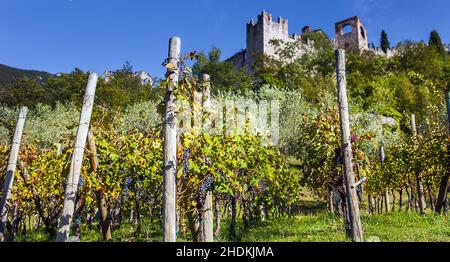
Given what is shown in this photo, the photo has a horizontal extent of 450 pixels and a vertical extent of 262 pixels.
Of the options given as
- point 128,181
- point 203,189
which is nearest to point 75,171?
point 203,189

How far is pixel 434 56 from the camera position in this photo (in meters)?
56.8

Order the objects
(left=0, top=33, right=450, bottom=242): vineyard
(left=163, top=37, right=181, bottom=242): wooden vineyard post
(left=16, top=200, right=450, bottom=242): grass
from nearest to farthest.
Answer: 1. (left=163, top=37, right=181, bottom=242): wooden vineyard post
2. (left=0, top=33, right=450, bottom=242): vineyard
3. (left=16, top=200, right=450, bottom=242): grass

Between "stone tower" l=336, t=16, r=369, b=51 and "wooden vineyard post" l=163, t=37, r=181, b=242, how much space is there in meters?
76.6

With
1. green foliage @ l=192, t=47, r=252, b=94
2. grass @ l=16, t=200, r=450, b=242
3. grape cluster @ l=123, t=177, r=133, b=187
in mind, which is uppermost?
green foliage @ l=192, t=47, r=252, b=94

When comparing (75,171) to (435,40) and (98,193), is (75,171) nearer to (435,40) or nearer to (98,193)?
(98,193)

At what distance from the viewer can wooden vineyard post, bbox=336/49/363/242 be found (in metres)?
6.02

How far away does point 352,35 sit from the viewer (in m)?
77.0

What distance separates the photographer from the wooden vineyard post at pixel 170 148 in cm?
407

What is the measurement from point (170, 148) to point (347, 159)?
349cm

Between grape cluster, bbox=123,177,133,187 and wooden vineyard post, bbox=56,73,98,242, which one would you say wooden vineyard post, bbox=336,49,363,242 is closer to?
wooden vineyard post, bbox=56,73,98,242

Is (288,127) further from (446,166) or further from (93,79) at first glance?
(93,79)

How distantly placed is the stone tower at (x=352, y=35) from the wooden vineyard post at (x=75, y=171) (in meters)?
76.6

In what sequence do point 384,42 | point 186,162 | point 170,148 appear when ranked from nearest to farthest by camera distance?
point 170,148
point 186,162
point 384,42

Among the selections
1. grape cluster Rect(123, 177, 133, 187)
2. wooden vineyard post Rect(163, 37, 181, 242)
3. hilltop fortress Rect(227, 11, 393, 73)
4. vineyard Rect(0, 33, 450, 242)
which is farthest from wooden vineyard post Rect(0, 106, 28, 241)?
hilltop fortress Rect(227, 11, 393, 73)
